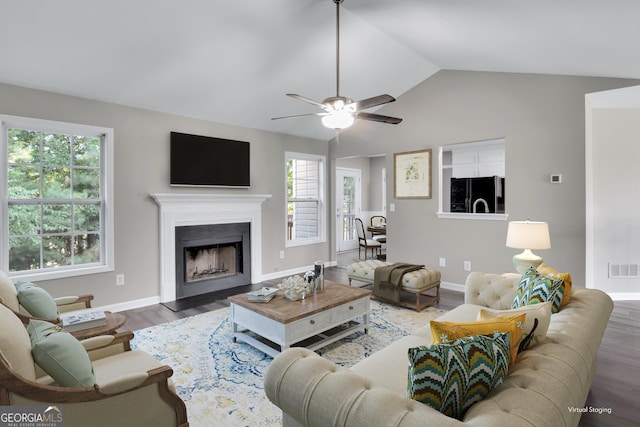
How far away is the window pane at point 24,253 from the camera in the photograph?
3.49 metres

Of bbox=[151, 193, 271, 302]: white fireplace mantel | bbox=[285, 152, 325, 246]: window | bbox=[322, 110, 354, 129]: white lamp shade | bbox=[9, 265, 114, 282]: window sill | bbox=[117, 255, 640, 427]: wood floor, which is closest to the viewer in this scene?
bbox=[117, 255, 640, 427]: wood floor

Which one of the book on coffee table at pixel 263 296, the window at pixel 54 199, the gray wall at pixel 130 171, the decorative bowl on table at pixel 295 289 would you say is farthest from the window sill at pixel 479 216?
the window at pixel 54 199

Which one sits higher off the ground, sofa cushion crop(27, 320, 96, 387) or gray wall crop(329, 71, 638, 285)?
gray wall crop(329, 71, 638, 285)

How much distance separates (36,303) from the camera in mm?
2219

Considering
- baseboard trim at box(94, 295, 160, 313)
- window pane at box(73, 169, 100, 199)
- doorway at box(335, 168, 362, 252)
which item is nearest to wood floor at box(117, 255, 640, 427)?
baseboard trim at box(94, 295, 160, 313)

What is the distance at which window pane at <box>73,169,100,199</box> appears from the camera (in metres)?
3.87

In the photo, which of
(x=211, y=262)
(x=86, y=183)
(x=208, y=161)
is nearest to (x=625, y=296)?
(x=211, y=262)

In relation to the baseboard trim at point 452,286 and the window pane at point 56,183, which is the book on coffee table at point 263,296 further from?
the baseboard trim at point 452,286

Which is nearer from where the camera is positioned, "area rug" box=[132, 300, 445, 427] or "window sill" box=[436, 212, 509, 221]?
"area rug" box=[132, 300, 445, 427]

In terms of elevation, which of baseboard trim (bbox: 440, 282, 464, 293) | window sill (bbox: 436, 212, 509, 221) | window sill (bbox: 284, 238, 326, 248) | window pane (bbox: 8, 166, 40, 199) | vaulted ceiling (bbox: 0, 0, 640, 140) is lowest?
baseboard trim (bbox: 440, 282, 464, 293)

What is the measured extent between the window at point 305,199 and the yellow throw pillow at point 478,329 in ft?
16.2

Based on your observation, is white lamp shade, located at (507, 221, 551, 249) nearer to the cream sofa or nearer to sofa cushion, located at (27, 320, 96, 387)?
the cream sofa

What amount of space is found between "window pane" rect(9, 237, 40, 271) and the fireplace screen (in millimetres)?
1618

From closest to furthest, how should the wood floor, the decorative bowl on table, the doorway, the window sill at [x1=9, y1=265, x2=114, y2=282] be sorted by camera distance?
the wood floor < the decorative bowl on table < the window sill at [x1=9, y1=265, x2=114, y2=282] < the doorway
